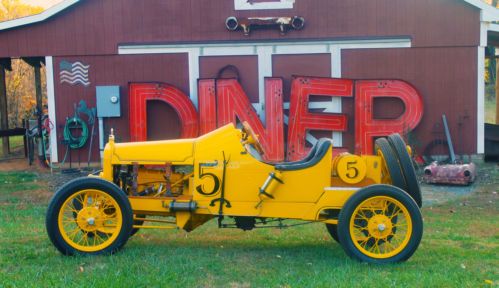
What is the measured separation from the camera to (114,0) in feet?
49.8

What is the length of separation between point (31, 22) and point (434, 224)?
11194mm

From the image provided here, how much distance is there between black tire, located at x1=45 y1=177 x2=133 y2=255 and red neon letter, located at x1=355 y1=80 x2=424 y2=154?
1002cm

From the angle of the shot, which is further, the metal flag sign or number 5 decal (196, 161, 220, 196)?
the metal flag sign

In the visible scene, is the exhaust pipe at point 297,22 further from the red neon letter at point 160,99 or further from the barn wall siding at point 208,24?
the red neon letter at point 160,99

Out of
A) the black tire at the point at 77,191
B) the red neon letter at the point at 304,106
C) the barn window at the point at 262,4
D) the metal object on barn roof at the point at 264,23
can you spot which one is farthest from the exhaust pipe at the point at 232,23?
the black tire at the point at 77,191

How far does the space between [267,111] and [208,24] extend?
2672 mm

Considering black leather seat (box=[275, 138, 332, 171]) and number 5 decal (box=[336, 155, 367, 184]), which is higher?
black leather seat (box=[275, 138, 332, 171])

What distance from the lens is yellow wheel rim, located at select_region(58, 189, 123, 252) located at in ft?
19.1

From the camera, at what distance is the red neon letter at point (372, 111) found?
1495 cm

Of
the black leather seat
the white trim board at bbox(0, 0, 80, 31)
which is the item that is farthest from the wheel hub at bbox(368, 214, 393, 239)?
the white trim board at bbox(0, 0, 80, 31)

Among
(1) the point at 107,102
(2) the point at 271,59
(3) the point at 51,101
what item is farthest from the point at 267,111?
(3) the point at 51,101

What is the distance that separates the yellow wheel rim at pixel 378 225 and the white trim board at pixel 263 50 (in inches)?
363

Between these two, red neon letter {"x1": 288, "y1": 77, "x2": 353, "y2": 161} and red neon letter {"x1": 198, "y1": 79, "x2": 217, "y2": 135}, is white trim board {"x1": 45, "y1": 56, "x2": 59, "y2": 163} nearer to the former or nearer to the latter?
red neon letter {"x1": 198, "y1": 79, "x2": 217, "y2": 135}

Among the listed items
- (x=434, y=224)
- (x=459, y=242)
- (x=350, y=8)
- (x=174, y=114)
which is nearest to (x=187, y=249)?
(x=459, y=242)
